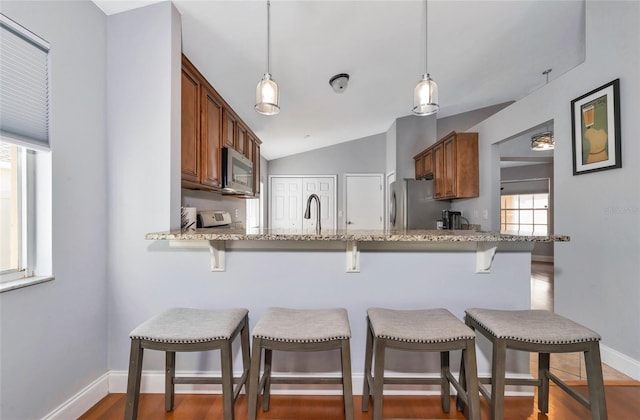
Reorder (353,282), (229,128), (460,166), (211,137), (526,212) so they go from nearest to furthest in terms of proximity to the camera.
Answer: (353,282) < (211,137) < (229,128) < (460,166) < (526,212)

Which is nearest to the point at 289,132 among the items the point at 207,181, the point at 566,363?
the point at 207,181

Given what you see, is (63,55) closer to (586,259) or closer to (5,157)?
(5,157)

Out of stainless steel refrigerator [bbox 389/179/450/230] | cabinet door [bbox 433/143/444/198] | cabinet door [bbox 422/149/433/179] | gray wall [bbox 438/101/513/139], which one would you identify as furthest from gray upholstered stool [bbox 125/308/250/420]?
gray wall [bbox 438/101/513/139]

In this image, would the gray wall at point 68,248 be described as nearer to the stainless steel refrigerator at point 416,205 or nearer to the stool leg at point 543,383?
the stool leg at point 543,383

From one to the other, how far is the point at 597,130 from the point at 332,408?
266 cm

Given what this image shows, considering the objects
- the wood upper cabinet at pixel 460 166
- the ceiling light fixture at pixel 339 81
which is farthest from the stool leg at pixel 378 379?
the wood upper cabinet at pixel 460 166

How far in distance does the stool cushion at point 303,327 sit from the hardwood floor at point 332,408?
23.5 inches

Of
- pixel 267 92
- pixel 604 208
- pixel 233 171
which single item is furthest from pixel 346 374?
pixel 604 208

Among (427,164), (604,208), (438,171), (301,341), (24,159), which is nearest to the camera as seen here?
(301,341)

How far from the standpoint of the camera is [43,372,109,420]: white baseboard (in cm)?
146

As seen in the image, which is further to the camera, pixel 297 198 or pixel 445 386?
pixel 297 198

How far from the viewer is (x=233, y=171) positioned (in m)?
2.66

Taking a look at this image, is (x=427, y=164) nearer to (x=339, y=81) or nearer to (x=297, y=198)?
(x=339, y=81)

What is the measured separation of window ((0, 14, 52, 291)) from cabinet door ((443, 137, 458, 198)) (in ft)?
12.7
